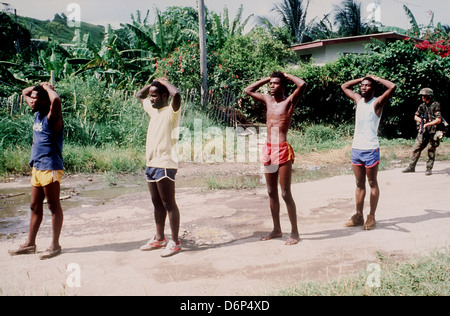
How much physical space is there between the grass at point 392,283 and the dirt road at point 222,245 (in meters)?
0.25

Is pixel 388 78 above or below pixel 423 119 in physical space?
above

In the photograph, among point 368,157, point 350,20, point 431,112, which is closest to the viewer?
point 368,157

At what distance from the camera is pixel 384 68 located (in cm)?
1325

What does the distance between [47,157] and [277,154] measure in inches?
99.8

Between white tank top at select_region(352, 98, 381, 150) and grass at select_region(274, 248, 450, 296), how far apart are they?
5.48ft

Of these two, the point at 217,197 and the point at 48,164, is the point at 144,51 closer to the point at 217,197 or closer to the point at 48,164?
the point at 217,197

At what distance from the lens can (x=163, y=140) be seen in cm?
430

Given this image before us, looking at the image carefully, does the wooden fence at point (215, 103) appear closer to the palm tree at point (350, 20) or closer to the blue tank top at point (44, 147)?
the blue tank top at point (44, 147)

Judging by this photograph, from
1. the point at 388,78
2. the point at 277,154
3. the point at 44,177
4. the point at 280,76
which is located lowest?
the point at 44,177

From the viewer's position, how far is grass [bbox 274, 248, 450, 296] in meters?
3.23

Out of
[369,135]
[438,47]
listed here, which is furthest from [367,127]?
[438,47]

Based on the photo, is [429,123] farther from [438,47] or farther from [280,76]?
[438,47]

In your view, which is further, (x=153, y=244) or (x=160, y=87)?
(x=153, y=244)

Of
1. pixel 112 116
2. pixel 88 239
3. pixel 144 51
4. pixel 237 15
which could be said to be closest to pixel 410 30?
pixel 237 15
